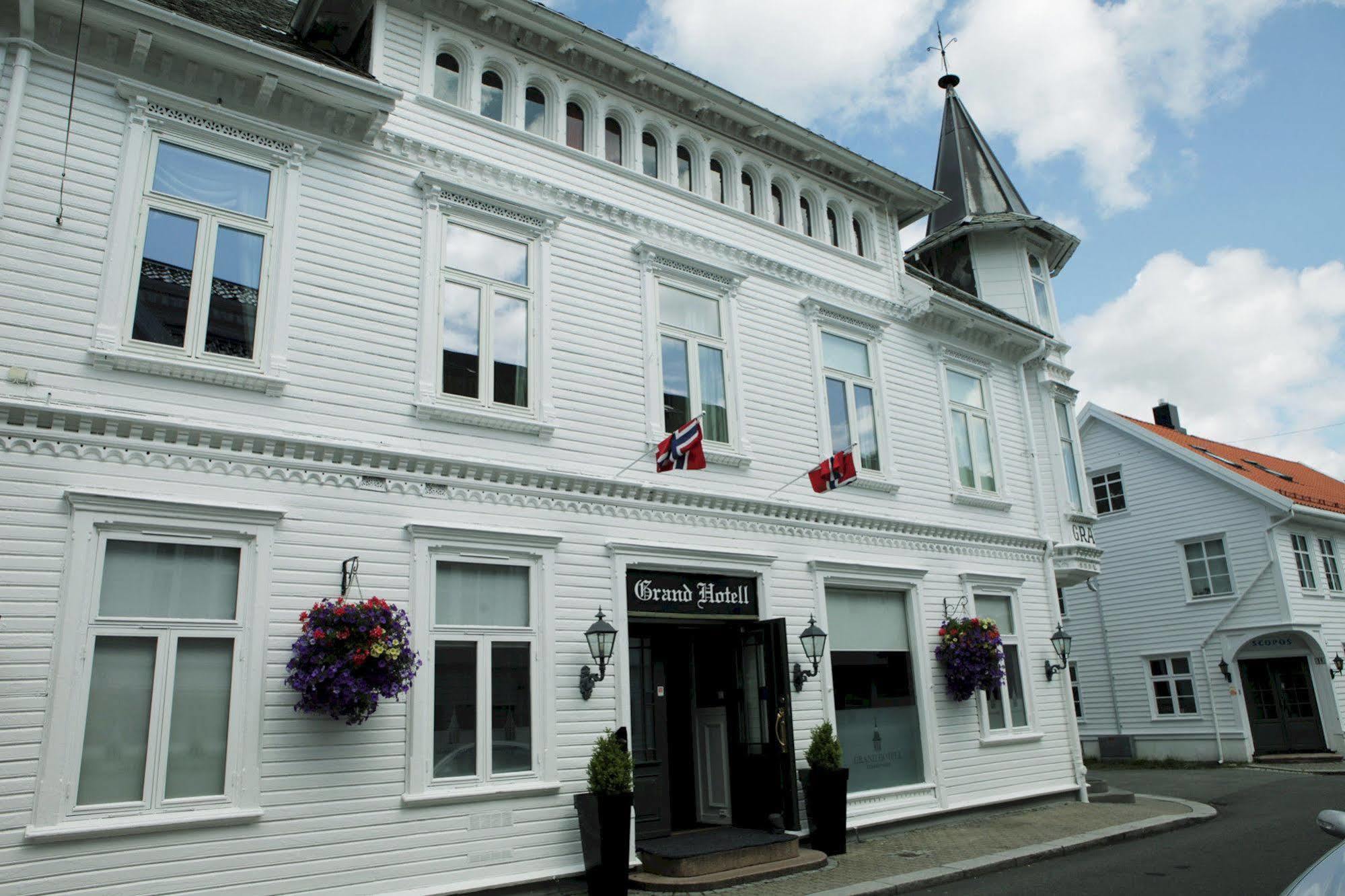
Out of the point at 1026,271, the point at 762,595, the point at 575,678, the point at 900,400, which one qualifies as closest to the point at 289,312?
the point at 575,678

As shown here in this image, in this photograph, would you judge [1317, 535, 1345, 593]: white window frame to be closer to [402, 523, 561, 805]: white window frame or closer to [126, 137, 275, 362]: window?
[402, 523, 561, 805]: white window frame

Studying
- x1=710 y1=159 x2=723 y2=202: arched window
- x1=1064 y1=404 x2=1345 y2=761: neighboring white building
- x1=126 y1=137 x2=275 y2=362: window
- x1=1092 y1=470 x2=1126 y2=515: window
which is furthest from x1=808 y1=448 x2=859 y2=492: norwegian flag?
x1=1092 y1=470 x2=1126 y2=515: window

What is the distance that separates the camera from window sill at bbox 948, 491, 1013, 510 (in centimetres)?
1524

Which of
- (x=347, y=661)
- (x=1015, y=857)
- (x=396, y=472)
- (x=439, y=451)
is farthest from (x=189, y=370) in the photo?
(x=1015, y=857)

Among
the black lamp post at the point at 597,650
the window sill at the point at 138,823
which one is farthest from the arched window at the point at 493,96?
the window sill at the point at 138,823

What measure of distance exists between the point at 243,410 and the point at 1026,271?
49.3 ft

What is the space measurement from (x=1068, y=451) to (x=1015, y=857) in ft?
29.9

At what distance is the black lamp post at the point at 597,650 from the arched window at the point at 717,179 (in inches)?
258

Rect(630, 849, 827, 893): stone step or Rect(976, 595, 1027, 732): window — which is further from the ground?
Rect(976, 595, 1027, 732): window

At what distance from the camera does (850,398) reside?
47.0ft

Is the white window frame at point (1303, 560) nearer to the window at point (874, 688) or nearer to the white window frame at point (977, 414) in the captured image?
the white window frame at point (977, 414)

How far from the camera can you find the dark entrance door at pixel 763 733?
11445mm

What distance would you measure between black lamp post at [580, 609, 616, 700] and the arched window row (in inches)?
240

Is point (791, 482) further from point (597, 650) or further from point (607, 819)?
point (607, 819)
